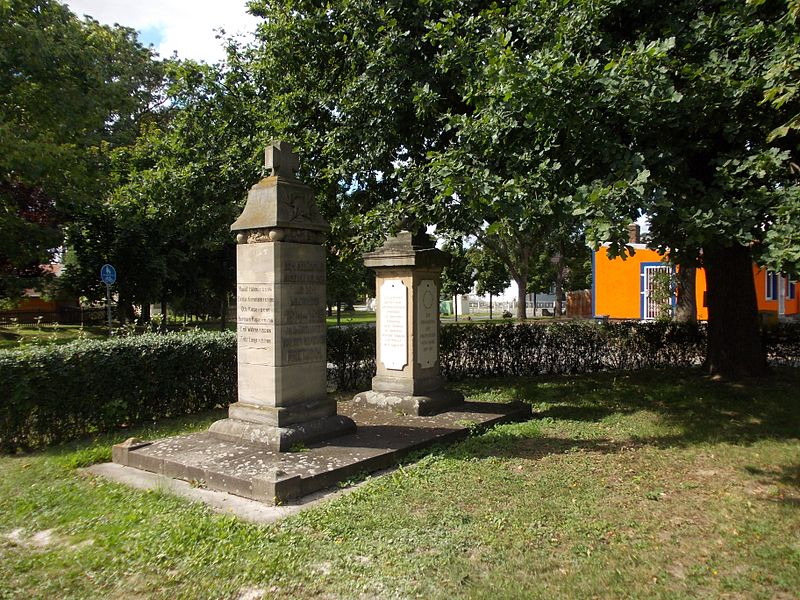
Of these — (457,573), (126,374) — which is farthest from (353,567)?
(126,374)

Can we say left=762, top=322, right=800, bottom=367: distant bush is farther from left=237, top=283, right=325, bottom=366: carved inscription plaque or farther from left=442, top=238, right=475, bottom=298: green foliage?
left=442, top=238, right=475, bottom=298: green foliage

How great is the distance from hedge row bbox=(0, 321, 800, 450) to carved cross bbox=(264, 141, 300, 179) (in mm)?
3971

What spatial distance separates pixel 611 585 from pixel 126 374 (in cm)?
742

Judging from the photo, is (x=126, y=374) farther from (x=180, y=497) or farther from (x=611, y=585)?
(x=611, y=585)

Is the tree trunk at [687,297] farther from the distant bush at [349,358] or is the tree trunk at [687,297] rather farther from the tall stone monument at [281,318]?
the tall stone monument at [281,318]

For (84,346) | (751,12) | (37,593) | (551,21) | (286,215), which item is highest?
(551,21)

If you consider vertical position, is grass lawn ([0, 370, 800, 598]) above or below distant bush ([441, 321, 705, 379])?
below

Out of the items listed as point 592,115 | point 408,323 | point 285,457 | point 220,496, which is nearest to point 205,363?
point 408,323

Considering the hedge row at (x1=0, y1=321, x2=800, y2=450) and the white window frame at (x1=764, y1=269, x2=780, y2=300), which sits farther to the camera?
the white window frame at (x1=764, y1=269, x2=780, y2=300)

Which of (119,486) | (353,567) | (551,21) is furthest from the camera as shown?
(551,21)

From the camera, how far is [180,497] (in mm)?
5184

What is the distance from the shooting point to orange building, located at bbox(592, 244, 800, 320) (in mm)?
26656

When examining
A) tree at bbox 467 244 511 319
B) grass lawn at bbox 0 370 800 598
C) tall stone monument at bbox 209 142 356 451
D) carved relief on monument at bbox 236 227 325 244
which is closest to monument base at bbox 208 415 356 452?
tall stone monument at bbox 209 142 356 451

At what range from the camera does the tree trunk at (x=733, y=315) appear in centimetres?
1043
